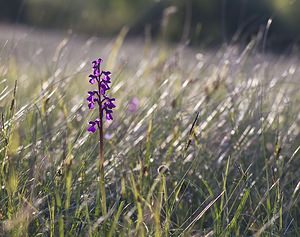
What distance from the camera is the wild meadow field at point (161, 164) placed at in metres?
2.02

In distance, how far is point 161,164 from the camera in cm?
248

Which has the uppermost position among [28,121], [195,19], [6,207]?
[195,19]

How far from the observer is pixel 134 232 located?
1.96 meters

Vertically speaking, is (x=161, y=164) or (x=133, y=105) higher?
(x=133, y=105)

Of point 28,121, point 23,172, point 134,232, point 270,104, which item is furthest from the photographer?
point 270,104

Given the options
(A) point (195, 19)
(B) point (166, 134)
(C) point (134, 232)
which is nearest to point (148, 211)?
(C) point (134, 232)

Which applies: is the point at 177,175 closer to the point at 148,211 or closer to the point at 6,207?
the point at 148,211

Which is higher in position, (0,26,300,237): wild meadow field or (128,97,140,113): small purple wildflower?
(128,97,140,113): small purple wildflower

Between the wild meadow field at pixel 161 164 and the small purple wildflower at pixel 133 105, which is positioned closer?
the wild meadow field at pixel 161 164

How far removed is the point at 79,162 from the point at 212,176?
49 centimetres

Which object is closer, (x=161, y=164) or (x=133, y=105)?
(x=161, y=164)

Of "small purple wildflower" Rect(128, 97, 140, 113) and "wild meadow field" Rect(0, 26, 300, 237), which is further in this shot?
Result: "small purple wildflower" Rect(128, 97, 140, 113)

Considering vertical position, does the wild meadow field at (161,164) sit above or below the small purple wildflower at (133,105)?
below

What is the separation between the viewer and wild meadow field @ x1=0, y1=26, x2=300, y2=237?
2022 mm
